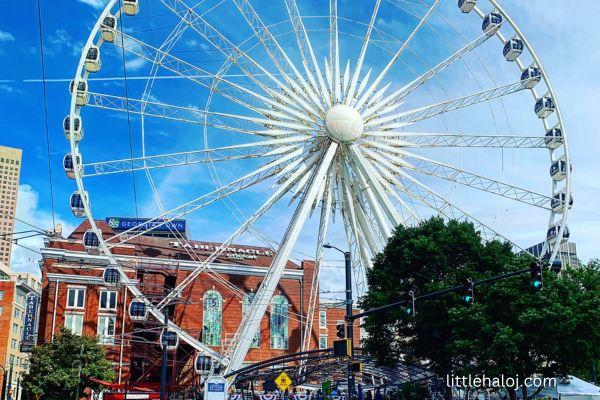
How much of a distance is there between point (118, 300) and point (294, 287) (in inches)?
730

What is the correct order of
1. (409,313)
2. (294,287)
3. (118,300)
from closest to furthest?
(409,313) < (118,300) < (294,287)

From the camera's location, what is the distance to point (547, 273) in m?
36.2

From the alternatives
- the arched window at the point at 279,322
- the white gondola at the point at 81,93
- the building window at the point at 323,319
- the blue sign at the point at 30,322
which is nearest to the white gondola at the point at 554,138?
the arched window at the point at 279,322

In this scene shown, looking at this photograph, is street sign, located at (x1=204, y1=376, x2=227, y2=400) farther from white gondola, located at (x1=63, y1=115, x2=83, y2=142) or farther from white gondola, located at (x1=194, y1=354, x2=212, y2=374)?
white gondola, located at (x1=63, y1=115, x2=83, y2=142)

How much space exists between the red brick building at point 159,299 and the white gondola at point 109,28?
59.9 ft

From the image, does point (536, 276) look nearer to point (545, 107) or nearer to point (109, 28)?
point (545, 107)

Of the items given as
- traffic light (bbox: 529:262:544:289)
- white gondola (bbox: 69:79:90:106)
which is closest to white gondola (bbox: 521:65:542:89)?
white gondola (bbox: 69:79:90:106)

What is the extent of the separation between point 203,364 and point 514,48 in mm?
34215

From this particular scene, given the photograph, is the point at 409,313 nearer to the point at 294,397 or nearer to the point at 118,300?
the point at 294,397

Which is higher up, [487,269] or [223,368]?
[487,269]

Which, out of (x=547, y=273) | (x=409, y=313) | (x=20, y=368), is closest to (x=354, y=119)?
(x=547, y=273)

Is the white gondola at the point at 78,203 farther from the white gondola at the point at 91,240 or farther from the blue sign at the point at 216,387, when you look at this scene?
the blue sign at the point at 216,387

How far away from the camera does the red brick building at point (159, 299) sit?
62656 mm

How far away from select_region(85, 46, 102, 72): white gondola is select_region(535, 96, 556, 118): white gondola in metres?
33.1
